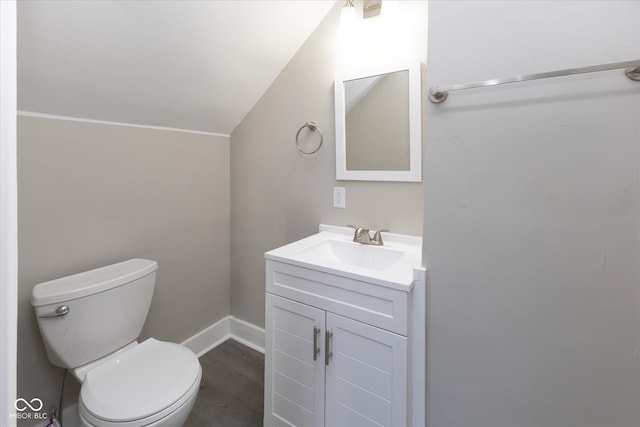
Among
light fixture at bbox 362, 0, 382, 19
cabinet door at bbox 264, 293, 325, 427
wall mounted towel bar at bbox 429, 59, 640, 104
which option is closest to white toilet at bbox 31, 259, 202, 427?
cabinet door at bbox 264, 293, 325, 427

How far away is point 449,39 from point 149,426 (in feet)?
5.52

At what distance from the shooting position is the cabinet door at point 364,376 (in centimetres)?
106

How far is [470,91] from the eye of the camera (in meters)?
0.95

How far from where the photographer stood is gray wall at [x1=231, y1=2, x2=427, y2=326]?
1.58 metres

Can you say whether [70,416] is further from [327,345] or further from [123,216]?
[327,345]

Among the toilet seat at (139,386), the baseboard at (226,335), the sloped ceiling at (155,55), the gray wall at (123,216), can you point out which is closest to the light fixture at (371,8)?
the sloped ceiling at (155,55)

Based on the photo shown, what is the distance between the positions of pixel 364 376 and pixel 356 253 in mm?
592

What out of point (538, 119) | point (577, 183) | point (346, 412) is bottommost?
point (346, 412)

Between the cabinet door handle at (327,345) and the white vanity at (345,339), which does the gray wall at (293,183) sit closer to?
the white vanity at (345,339)

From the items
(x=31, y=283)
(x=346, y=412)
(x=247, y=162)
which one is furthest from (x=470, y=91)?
(x=31, y=283)

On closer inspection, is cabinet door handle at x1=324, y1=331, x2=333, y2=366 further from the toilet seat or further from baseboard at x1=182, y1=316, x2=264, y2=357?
baseboard at x1=182, y1=316, x2=264, y2=357

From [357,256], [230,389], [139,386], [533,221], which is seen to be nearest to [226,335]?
[230,389]

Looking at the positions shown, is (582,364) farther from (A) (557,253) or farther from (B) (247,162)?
(B) (247,162)

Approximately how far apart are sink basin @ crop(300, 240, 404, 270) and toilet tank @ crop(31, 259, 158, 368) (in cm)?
87
